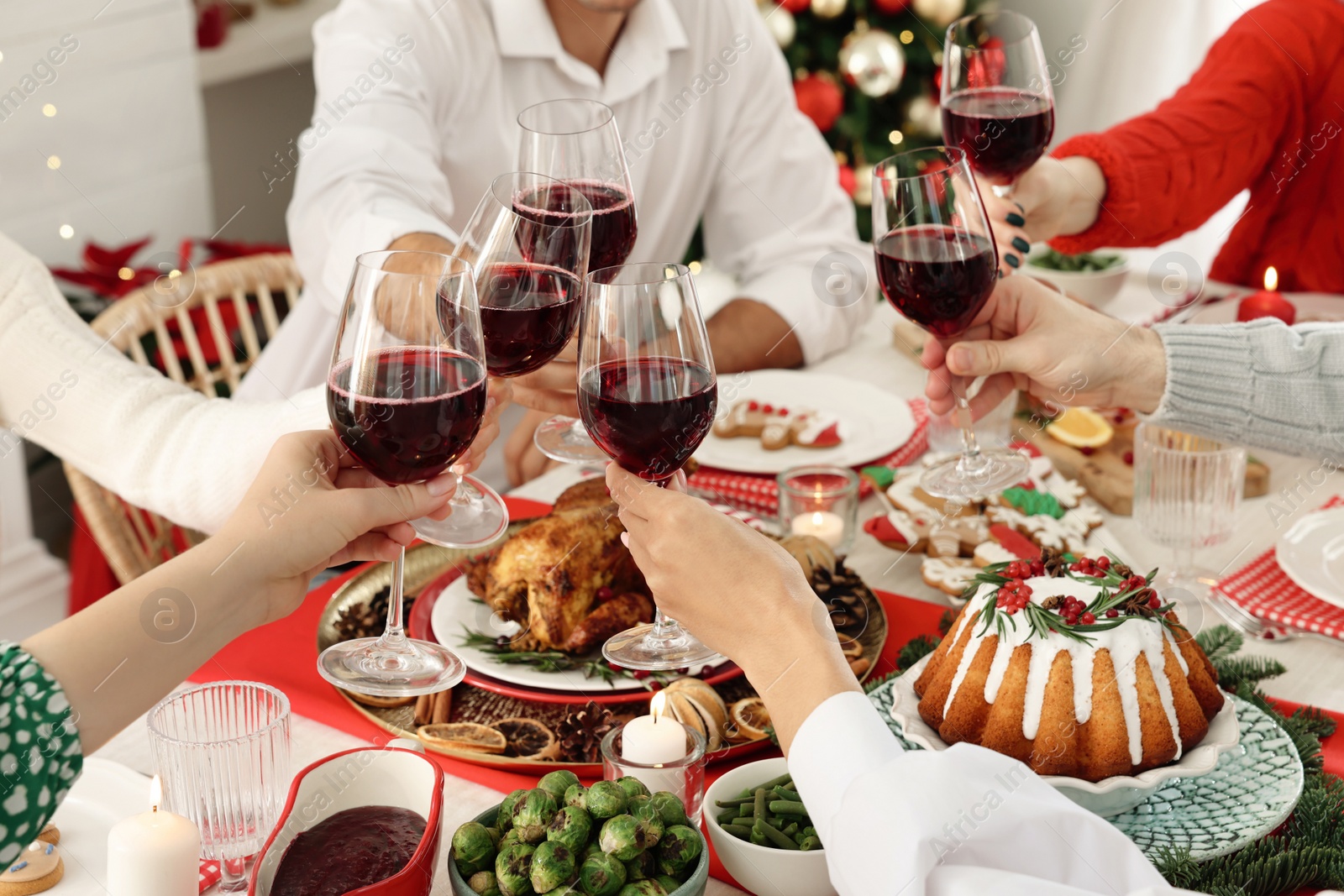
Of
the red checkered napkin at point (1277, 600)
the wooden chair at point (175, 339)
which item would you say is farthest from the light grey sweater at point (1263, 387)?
the wooden chair at point (175, 339)

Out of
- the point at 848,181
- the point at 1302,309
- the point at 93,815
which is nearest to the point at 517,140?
the point at 93,815

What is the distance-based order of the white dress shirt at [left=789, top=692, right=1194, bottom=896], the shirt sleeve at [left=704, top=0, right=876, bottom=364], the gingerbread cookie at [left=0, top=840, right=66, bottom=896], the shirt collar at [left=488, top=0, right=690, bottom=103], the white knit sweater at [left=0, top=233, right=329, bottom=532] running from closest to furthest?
the white dress shirt at [left=789, top=692, right=1194, bottom=896] < the gingerbread cookie at [left=0, top=840, right=66, bottom=896] < the white knit sweater at [left=0, top=233, right=329, bottom=532] < the shirt collar at [left=488, top=0, right=690, bottom=103] < the shirt sleeve at [left=704, top=0, right=876, bottom=364]

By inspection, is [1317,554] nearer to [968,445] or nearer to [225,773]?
[968,445]

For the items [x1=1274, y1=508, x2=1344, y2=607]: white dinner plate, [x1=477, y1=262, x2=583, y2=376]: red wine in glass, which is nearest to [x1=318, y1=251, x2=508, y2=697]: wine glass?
[x1=477, y1=262, x2=583, y2=376]: red wine in glass

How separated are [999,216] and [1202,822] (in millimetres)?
995

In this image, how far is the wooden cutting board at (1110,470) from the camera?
1.68 m

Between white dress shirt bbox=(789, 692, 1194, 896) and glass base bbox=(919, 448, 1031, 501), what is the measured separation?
587 millimetres

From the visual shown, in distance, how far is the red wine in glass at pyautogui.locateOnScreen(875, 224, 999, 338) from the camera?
49.7 inches

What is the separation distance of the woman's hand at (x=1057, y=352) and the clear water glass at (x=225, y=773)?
0.83 meters

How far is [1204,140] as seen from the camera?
7.51 feet

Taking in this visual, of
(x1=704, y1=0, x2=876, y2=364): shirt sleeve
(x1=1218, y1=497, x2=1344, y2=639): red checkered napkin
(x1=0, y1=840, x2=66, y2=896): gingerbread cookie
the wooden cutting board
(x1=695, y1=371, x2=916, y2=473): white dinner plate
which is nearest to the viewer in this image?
(x1=0, y1=840, x2=66, y2=896): gingerbread cookie

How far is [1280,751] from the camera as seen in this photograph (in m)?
1.08

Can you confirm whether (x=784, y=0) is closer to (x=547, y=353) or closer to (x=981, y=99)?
(x=981, y=99)

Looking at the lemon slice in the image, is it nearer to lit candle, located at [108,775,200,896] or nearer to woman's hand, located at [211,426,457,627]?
woman's hand, located at [211,426,457,627]
